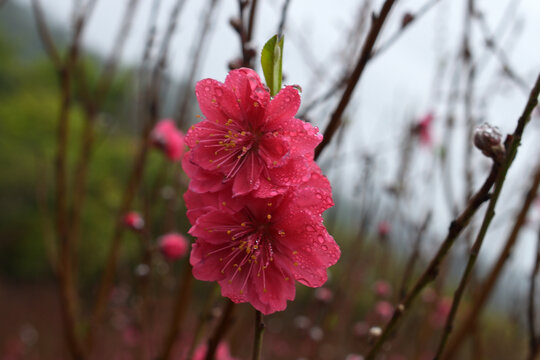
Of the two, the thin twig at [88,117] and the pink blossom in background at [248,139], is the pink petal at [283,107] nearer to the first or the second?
the pink blossom in background at [248,139]

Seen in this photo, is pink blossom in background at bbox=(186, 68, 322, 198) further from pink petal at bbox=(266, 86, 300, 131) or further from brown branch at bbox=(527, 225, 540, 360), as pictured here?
brown branch at bbox=(527, 225, 540, 360)

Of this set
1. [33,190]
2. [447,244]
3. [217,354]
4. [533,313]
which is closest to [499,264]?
[533,313]

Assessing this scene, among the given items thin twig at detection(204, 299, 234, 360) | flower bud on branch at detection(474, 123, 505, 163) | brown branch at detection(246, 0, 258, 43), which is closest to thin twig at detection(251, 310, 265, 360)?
thin twig at detection(204, 299, 234, 360)

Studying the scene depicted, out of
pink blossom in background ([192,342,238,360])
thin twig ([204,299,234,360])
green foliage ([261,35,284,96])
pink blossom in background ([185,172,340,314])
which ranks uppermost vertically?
green foliage ([261,35,284,96])

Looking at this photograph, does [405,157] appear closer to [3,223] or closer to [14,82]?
[3,223]

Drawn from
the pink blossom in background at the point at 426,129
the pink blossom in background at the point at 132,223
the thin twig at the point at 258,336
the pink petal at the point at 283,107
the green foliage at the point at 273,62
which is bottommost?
the pink blossom in background at the point at 132,223

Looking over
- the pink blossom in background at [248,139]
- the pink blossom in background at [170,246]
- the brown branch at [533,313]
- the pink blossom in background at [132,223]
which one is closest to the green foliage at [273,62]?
the pink blossom in background at [248,139]

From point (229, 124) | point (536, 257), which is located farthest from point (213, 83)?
point (536, 257)
